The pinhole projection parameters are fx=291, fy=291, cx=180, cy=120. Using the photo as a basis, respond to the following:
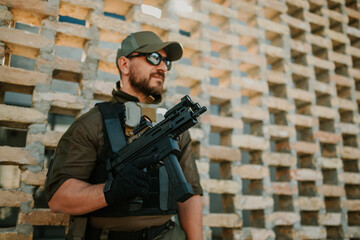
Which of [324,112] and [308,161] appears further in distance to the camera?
[324,112]

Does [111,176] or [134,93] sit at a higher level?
[134,93]

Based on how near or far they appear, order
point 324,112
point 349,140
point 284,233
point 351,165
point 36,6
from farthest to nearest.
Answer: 1. point 349,140
2. point 351,165
3. point 324,112
4. point 284,233
5. point 36,6

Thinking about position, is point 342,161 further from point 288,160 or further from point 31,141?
point 31,141

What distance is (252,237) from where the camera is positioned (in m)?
2.69

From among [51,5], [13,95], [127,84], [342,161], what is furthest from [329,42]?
[13,95]

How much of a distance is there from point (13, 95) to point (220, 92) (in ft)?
22.5

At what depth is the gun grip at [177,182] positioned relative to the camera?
1509 mm

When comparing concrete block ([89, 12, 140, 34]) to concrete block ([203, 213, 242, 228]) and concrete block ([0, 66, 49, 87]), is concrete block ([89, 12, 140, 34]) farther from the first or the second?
concrete block ([203, 213, 242, 228])

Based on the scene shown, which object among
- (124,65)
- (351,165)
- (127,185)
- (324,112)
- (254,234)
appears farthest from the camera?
(351,165)

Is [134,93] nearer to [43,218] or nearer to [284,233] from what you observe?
[43,218]

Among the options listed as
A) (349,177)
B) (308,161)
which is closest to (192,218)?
(308,161)

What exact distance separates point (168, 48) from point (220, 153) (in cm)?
111

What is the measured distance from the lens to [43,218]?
2090mm

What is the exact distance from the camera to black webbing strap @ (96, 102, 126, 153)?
1786 millimetres
